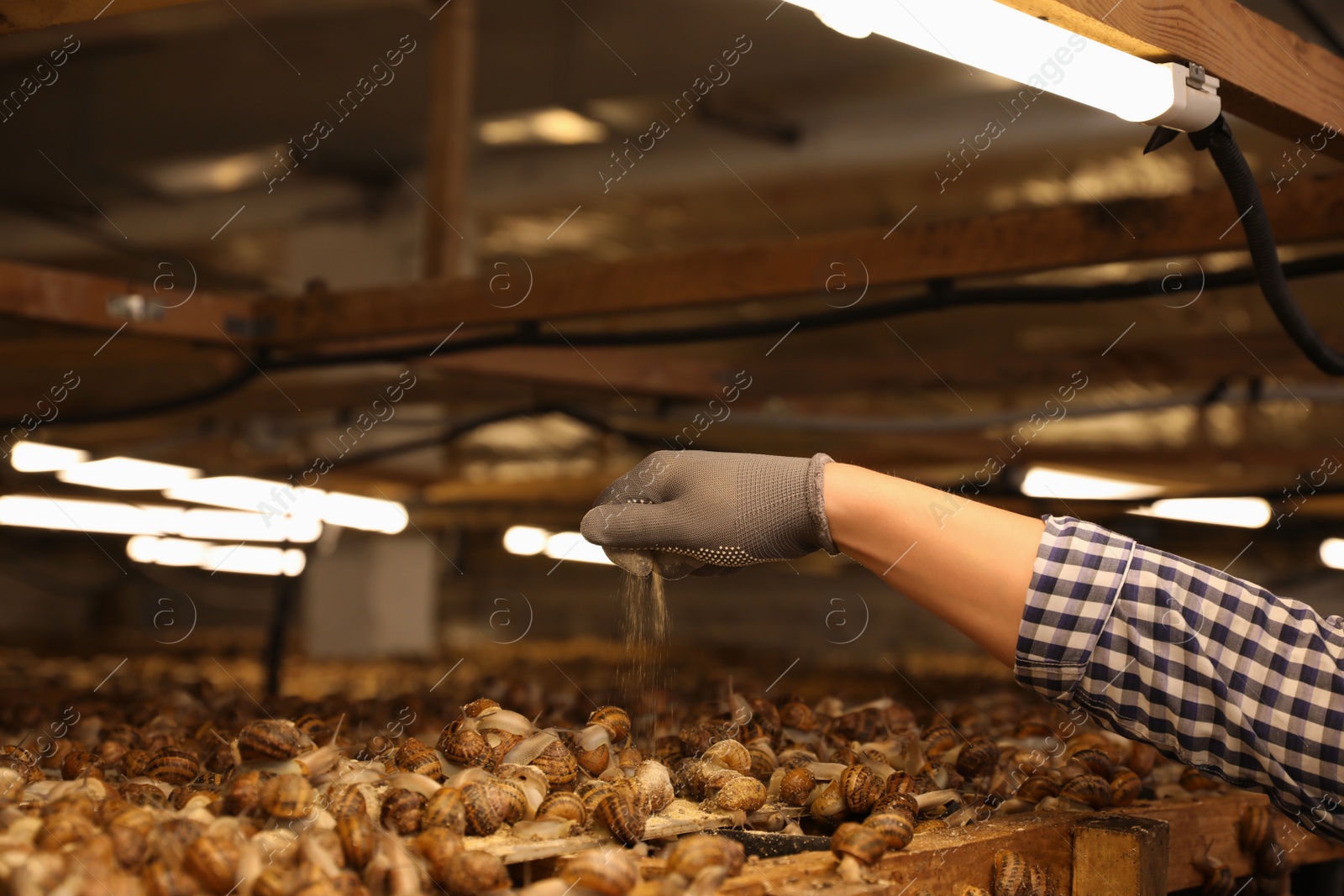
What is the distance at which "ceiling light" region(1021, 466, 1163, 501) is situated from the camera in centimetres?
412

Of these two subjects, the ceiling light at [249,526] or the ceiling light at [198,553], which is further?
the ceiling light at [198,553]

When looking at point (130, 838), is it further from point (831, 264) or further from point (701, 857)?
point (831, 264)

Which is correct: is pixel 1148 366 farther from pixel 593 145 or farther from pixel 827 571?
pixel 827 571

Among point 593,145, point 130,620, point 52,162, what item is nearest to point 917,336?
point 593,145

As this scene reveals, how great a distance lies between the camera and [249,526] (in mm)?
5949

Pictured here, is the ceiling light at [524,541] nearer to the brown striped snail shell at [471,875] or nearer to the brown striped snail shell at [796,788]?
the brown striped snail shell at [796,788]

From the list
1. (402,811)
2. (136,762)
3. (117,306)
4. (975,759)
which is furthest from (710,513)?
(117,306)

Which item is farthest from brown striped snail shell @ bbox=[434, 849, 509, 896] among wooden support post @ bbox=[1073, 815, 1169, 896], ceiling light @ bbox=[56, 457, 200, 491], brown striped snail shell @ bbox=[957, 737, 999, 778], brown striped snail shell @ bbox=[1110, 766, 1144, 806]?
ceiling light @ bbox=[56, 457, 200, 491]

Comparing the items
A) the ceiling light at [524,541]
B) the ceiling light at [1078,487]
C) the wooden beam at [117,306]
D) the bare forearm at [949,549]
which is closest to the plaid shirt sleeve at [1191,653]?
the bare forearm at [949,549]

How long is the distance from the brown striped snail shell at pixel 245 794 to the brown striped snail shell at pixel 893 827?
0.69m

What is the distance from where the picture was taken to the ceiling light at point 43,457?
387 cm

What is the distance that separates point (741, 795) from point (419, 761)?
0.42m

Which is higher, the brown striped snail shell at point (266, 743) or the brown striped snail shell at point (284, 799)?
the brown striped snail shell at point (266, 743)

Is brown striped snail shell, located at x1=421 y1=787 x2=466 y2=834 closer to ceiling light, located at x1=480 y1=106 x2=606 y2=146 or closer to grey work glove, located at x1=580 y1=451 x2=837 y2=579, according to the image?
grey work glove, located at x1=580 y1=451 x2=837 y2=579
